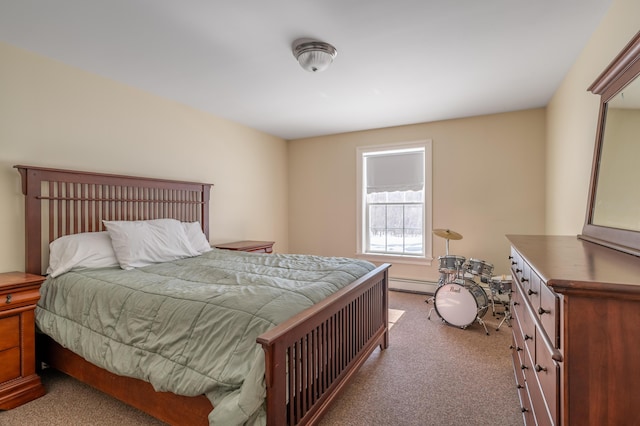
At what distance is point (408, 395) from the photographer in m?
2.03

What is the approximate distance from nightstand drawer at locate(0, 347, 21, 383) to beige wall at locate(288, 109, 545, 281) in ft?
12.1

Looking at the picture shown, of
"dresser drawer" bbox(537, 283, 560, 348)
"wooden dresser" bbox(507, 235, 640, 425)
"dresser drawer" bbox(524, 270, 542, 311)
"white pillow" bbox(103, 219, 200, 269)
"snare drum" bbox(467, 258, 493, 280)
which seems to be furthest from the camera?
"snare drum" bbox(467, 258, 493, 280)

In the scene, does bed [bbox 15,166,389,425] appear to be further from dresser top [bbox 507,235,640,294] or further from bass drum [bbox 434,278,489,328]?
dresser top [bbox 507,235,640,294]

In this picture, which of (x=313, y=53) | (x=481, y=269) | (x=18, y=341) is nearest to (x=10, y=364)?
(x=18, y=341)

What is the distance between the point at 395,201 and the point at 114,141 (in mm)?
3534

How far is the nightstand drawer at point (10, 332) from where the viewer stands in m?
1.93

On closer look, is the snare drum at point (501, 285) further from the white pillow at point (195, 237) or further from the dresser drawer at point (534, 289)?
the white pillow at point (195, 237)

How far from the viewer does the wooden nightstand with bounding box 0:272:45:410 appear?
1.92 m

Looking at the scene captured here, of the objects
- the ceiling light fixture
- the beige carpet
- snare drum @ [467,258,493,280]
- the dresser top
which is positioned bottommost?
the beige carpet

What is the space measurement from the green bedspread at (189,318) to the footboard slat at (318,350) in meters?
0.07

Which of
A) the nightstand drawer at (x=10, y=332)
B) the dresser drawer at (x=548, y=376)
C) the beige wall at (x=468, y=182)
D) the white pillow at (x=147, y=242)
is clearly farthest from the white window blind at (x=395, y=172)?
the nightstand drawer at (x=10, y=332)

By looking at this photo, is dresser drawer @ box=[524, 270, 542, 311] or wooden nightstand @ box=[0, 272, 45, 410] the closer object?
dresser drawer @ box=[524, 270, 542, 311]

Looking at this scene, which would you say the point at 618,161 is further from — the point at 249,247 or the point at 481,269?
the point at 249,247

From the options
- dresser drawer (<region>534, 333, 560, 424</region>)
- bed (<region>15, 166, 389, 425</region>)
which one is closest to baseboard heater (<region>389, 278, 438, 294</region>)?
bed (<region>15, 166, 389, 425</region>)
